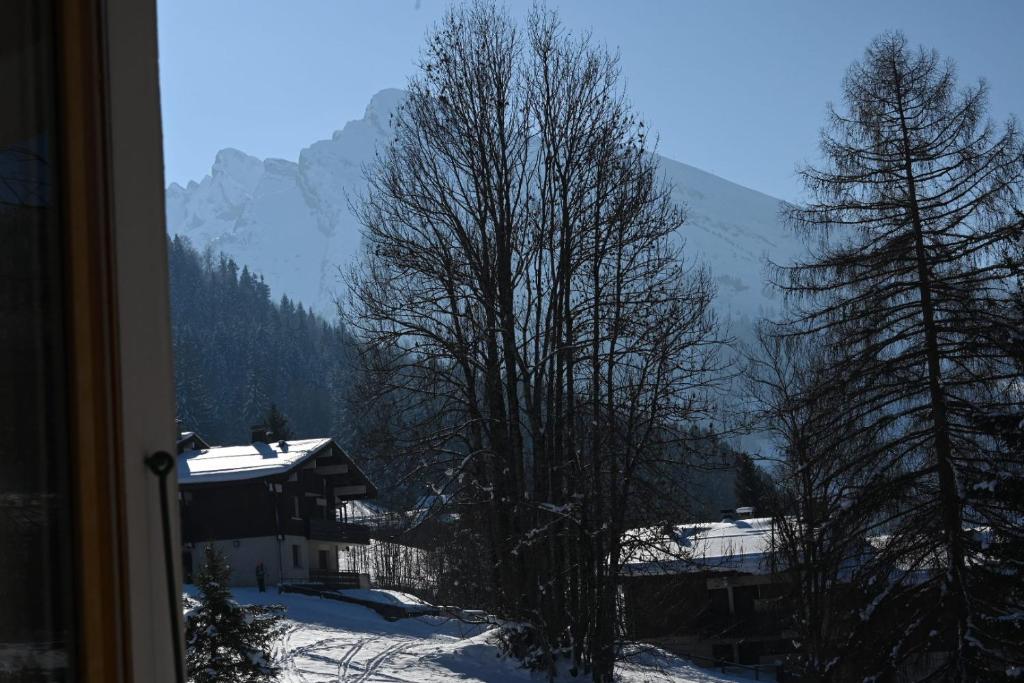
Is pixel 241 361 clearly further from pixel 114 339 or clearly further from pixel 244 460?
pixel 114 339

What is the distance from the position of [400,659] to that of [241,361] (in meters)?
46.7

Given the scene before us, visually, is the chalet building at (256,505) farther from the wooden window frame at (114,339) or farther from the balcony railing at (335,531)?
the wooden window frame at (114,339)

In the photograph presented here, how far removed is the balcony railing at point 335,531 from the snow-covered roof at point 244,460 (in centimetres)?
252

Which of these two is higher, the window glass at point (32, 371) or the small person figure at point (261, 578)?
the window glass at point (32, 371)

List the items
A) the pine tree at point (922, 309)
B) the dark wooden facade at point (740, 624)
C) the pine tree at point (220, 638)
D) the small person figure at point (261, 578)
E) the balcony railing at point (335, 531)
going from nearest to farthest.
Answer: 1. the pine tree at point (220, 638)
2. the pine tree at point (922, 309)
3. the small person figure at point (261, 578)
4. the dark wooden facade at point (740, 624)
5. the balcony railing at point (335, 531)

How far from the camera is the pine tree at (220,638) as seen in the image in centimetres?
835

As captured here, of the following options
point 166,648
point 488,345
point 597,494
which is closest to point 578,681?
point 597,494

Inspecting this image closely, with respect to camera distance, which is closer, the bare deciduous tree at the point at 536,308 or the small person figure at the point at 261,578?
the bare deciduous tree at the point at 536,308

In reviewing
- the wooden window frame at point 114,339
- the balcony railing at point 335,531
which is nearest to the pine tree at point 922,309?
the wooden window frame at point 114,339

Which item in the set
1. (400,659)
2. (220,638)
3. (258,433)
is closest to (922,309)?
(400,659)

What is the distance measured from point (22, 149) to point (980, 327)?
1286 centimetres

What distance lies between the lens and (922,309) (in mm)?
12992

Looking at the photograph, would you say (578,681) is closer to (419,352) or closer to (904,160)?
(419,352)

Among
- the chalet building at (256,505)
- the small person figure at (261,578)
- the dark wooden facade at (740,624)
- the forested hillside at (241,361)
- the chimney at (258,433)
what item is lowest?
the dark wooden facade at (740,624)
